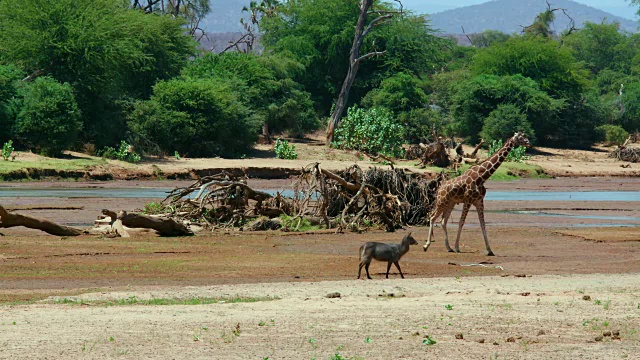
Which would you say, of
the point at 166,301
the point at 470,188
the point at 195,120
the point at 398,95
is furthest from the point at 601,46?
the point at 166,301

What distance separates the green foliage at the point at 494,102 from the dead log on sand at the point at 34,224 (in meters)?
47.0

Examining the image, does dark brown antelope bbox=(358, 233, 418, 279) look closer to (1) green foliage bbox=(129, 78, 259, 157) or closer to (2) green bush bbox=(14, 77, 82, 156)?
(2) green bush bbox=(14, 77, 82, 156)

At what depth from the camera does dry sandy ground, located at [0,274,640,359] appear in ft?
32.5

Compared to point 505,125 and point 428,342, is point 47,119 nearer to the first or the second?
point 505,125

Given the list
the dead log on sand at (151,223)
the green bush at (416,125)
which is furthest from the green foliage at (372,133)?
the dead log on sand at (151,223)

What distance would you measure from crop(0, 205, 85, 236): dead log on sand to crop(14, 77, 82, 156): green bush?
22885mm

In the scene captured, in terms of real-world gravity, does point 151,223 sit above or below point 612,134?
below

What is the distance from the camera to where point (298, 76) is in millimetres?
70062

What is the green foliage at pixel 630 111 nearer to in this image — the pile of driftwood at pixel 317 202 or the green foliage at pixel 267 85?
the green foliage at pixel 267 85

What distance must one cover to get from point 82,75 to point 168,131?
4841 millimetres

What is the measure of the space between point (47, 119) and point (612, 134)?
42699 mm

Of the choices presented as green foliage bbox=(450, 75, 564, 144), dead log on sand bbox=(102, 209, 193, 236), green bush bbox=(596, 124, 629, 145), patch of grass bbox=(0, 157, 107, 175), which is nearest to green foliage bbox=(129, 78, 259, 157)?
patch of grass bbox=(0, 157, 107, 175)

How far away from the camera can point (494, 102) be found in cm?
6719

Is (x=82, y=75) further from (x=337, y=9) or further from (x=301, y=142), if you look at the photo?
(x=337, y=9)
